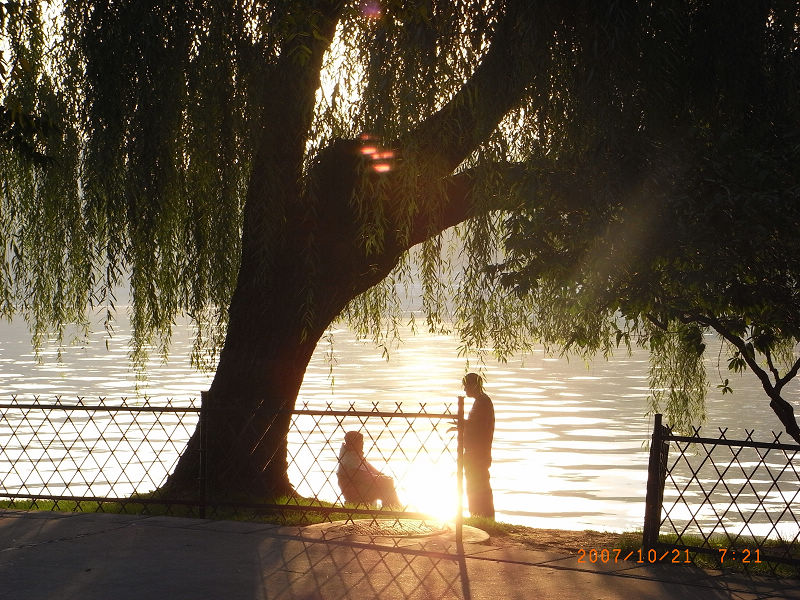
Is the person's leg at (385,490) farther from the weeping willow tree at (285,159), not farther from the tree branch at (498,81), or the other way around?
the tree branch at (498,81)

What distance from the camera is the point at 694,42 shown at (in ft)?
28.3

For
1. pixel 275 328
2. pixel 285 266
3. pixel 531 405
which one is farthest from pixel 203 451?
pixel 531 405

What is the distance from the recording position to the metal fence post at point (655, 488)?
A: 26.5ft

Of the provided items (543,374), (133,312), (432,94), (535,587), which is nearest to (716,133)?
(432,94)

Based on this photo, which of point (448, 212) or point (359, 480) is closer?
point (448, 212)

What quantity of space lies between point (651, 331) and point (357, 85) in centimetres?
468

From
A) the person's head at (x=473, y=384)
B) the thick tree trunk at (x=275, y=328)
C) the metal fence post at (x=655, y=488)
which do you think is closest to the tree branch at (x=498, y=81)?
the thick tree trunk at (x=275, y=328)

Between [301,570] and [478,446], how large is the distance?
4012 millimetres

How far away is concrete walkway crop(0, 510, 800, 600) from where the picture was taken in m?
6.82

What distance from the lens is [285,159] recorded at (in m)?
10.4

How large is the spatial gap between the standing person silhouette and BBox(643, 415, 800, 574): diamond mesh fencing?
76.8 inches

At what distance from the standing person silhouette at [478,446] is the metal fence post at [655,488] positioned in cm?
299

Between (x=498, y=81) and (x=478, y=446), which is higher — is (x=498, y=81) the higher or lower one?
the higher one
